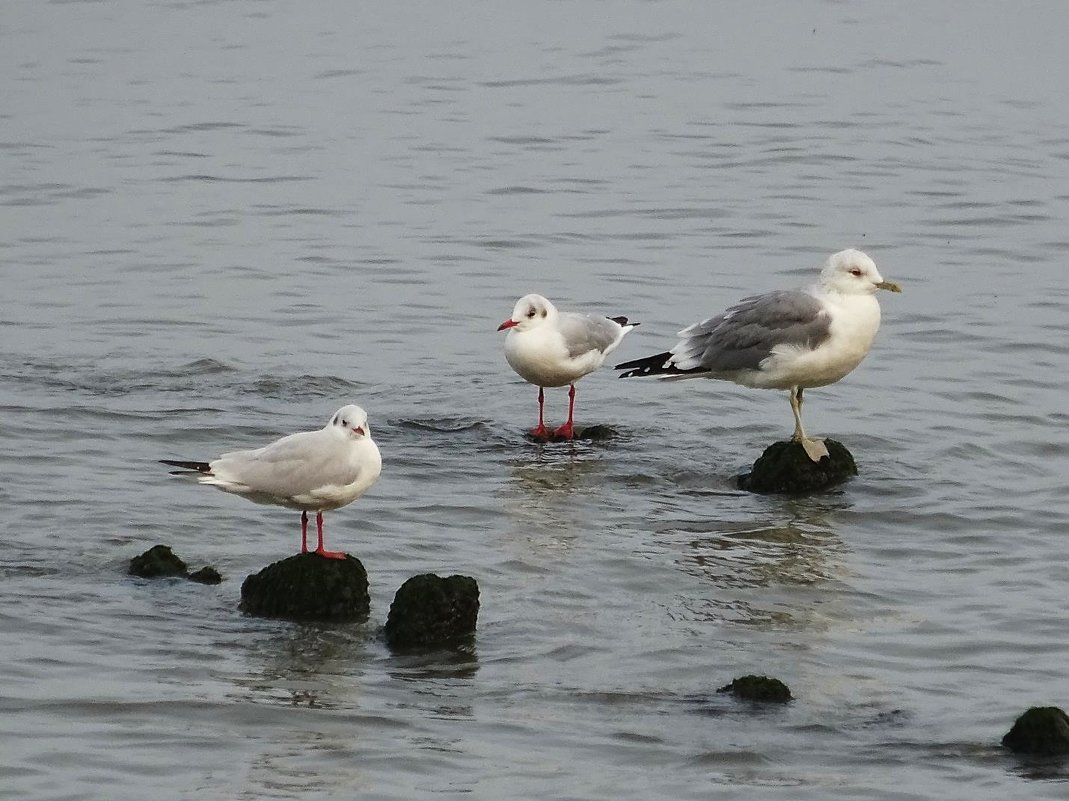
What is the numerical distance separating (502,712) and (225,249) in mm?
11186

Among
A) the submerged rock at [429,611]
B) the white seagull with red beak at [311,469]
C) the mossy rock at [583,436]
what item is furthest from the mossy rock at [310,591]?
the mossy rock at [583,436]

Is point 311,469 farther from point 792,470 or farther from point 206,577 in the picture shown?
point 792,470

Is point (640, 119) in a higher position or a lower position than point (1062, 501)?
higher

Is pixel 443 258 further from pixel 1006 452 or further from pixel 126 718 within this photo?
pixel 126 718

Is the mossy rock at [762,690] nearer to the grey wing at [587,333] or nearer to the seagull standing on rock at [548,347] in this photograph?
the seagull standing on rock at [548,347]

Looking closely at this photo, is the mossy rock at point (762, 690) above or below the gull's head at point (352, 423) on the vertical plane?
below

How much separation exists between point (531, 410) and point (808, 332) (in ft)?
8.66

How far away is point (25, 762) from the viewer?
7.74 metres

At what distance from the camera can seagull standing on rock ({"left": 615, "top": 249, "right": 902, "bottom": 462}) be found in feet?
39.8

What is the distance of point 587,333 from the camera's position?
531 inches

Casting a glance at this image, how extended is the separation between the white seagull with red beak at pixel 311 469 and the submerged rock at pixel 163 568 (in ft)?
1.79

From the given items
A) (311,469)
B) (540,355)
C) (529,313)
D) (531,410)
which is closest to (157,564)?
(311,469)

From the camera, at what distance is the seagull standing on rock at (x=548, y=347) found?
13.2 m

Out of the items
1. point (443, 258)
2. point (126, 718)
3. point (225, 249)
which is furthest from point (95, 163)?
point (126, 718)
